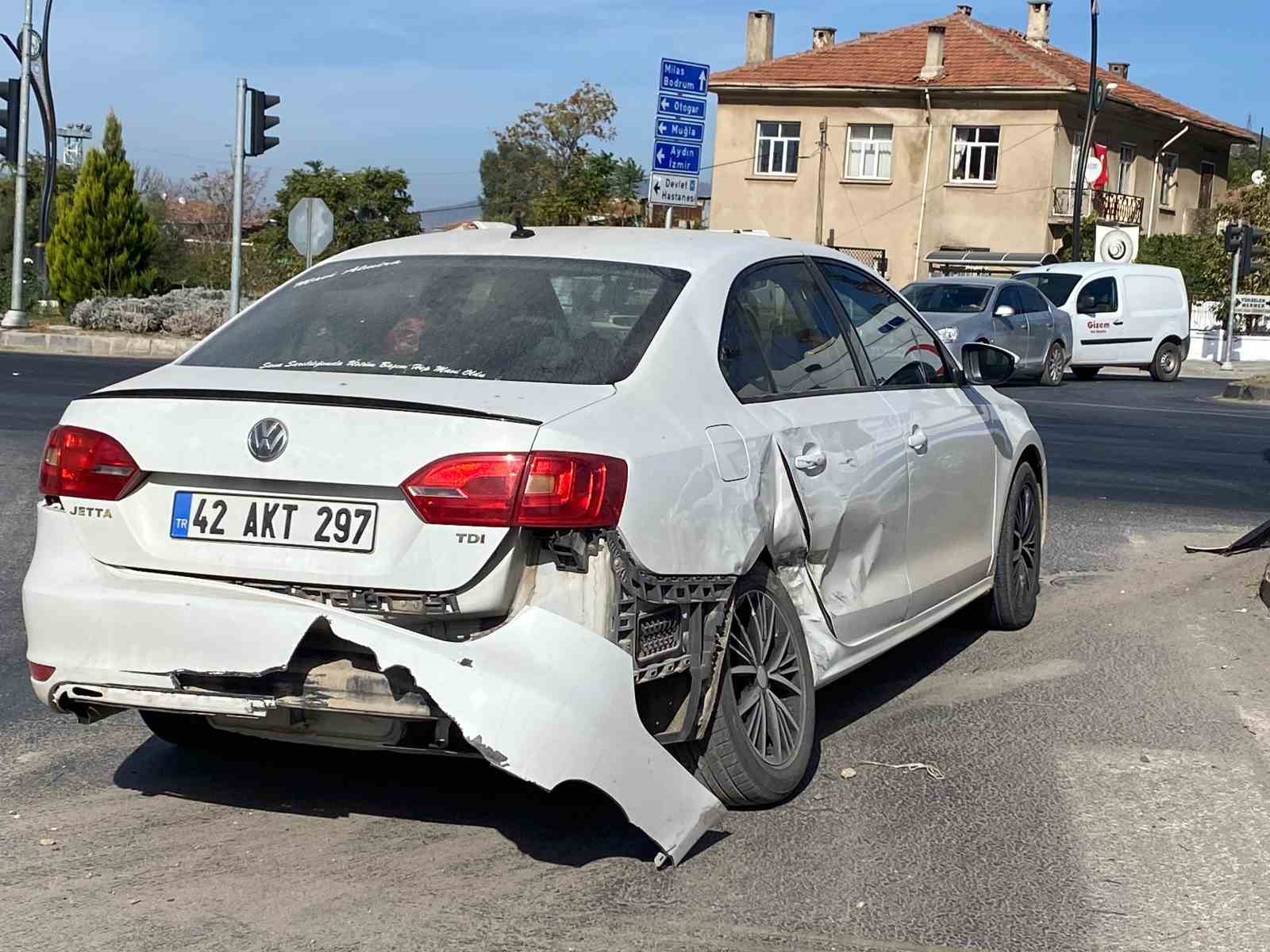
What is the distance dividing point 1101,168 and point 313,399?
47234mm

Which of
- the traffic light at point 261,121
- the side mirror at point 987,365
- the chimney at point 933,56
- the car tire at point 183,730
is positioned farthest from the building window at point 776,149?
the car tire at point 183,730

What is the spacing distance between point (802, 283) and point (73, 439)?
2.41 metres

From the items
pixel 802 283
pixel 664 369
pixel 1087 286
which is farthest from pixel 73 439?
pixel 1087 286

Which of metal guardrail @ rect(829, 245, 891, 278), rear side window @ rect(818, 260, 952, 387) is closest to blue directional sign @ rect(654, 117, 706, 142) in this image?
rear side window @ rect(818, 260, 952, 387)

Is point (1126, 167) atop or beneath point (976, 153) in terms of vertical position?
atop

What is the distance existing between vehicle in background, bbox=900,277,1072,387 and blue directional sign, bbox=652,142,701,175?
261 inches

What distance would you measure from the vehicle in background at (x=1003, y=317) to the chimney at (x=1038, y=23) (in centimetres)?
3583

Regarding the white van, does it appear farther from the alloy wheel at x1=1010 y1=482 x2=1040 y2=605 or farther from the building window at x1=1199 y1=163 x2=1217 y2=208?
the building window at x1=1199 y1=163 x2=1217 y2=208

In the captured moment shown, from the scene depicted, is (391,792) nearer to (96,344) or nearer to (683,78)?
(683,78)

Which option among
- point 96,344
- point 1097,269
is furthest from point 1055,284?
point 96,344

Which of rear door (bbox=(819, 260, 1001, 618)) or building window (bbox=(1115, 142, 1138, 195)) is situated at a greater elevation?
building window (bbox=(1115, 142, 1138, 195))

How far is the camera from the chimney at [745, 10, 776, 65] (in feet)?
188

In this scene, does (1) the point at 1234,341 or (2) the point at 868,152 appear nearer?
(1) the point at 1234,341

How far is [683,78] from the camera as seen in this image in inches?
667
